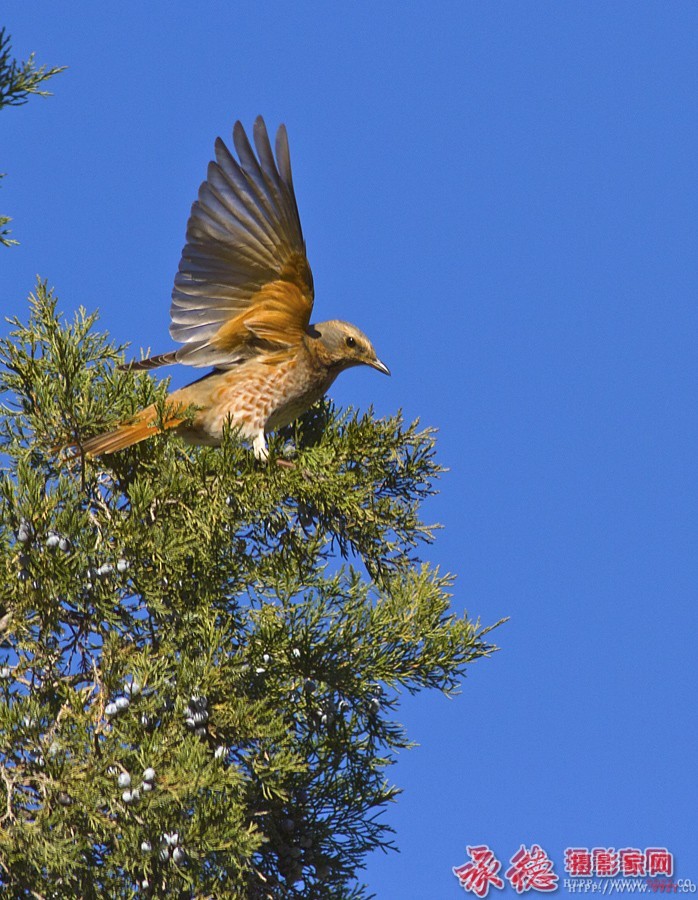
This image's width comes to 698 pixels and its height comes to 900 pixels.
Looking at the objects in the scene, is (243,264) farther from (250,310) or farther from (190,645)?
(190,645)

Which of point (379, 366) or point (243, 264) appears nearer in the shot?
point (243, 264)

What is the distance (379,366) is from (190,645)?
8.70 feet

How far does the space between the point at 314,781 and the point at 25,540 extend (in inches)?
58.7

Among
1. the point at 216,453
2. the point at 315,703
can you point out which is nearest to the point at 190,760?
the point at 315,703

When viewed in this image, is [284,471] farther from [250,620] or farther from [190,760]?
[190,760]

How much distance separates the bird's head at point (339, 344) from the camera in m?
6.07

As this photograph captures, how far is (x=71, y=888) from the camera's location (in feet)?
12.4

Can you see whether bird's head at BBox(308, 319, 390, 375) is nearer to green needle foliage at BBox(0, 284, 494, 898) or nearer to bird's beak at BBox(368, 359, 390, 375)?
bird's beak at BBox(368, 359, 390, 375)

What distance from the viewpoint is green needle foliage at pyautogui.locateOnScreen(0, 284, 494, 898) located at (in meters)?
3.73

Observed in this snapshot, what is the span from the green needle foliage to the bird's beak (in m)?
1.41

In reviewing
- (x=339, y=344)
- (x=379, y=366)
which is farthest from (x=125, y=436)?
(x=379, y=366)

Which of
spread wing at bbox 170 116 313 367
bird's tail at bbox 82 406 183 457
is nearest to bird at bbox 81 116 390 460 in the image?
spread wing at bbox 170 116 313 367

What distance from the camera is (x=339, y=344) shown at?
6141mm

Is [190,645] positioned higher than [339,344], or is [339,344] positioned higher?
[339,344]
